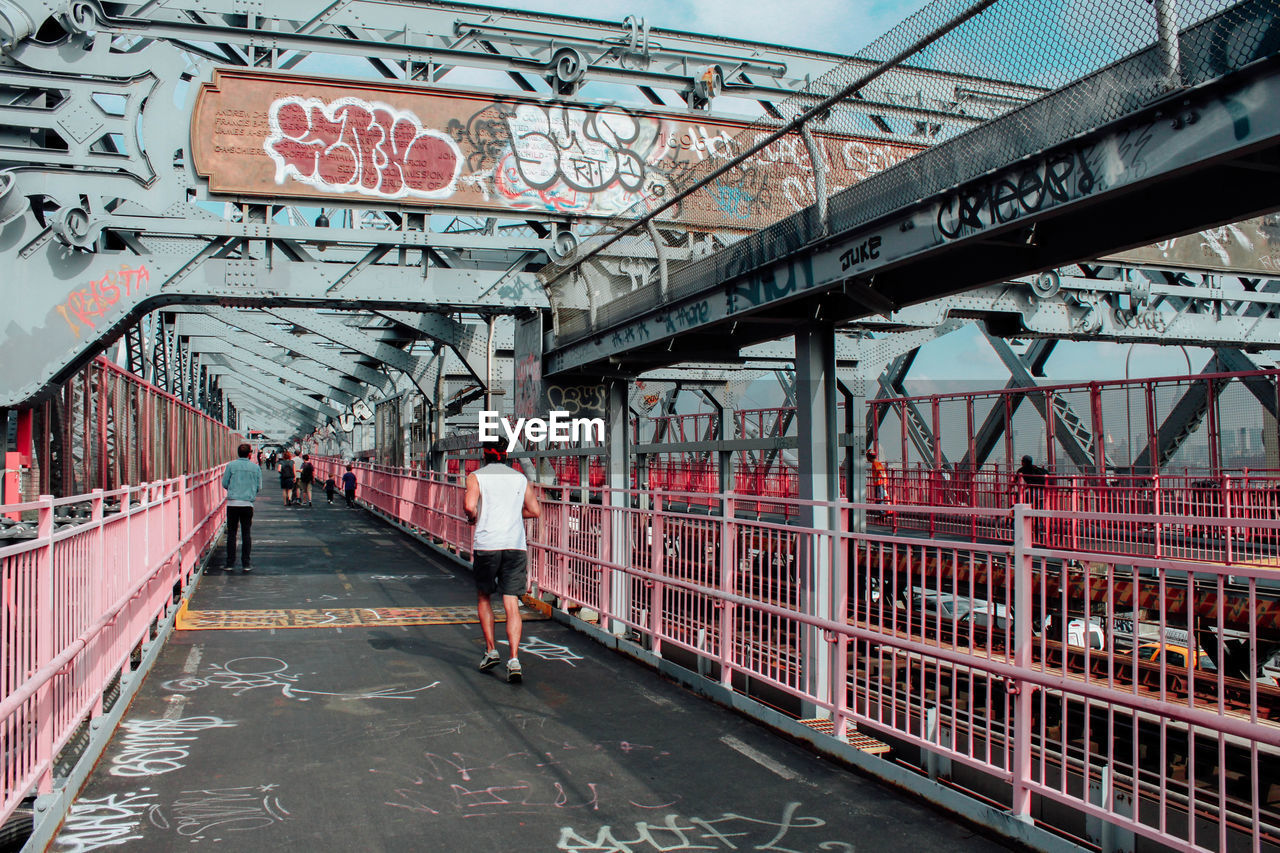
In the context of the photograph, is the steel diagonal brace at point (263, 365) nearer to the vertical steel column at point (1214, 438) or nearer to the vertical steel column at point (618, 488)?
the vertical steel column at point (618, 488)

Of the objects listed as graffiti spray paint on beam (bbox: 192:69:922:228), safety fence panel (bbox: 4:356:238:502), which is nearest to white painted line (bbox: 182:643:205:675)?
safety fence panel (bbox: 4:356:238:502)

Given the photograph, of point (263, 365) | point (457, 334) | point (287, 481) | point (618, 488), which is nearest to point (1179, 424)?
point (618, 488)

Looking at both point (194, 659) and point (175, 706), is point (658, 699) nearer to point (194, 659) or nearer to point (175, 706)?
point (175, 706)

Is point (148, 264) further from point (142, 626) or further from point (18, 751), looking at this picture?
point (18, 751)

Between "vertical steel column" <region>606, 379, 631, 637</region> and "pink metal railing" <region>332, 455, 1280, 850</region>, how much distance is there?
0.05 metres

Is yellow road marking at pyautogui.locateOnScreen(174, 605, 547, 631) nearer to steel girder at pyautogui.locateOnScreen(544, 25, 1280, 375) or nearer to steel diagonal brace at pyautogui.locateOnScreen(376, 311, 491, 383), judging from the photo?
steel girder at pyautogui.locateOnScreen(544, 25, 1280, 375)

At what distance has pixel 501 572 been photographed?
8344mm

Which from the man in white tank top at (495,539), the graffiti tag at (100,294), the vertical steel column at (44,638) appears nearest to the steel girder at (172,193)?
the graffiti tag at (100,294)

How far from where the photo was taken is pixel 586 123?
51.1ft

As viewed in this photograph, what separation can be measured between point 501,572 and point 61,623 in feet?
12.1

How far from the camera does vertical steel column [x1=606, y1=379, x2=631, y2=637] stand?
950 centimetres

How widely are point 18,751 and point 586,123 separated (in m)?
13.0

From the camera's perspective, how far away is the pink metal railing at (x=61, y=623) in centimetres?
420

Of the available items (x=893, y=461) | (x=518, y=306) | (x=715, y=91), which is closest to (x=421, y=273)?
(x=518, y=306)
